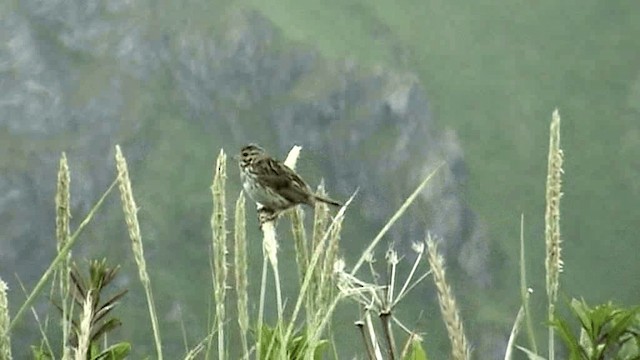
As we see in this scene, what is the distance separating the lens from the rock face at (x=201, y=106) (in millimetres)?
54812

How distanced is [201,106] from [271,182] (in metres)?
55.5

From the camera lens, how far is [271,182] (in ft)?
7.41

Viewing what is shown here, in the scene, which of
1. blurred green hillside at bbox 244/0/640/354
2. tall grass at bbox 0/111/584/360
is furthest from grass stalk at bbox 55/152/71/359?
blurred green hillside at bbox 244/0/640/354

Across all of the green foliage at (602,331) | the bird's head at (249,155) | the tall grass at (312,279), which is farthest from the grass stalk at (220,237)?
the bird's head at (249,155)

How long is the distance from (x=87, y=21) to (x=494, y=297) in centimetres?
2476

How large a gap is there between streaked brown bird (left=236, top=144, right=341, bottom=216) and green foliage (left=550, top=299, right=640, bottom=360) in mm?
634

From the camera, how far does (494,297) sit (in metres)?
53.7

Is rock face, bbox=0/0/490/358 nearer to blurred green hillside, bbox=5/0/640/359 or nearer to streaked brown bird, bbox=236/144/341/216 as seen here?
blurred green hillside, bbox=5/0/640/359

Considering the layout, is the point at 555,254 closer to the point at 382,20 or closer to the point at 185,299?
the point at 185,299

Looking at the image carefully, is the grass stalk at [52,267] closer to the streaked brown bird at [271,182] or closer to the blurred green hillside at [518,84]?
the streaked brown bird at [271,182]

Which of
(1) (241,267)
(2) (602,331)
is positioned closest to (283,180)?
(1) (241,267)

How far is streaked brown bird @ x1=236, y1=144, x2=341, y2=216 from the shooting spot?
2.01 m

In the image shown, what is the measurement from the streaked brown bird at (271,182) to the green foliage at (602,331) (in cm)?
63

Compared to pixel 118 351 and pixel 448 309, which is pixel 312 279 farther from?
pixel 448 309
